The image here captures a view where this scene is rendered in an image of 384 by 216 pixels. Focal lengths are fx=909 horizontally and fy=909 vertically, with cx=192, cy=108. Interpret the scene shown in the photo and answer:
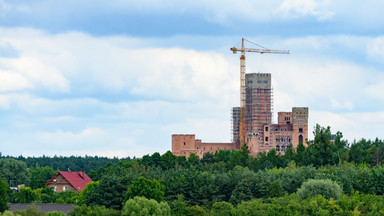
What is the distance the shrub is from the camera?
99600mm

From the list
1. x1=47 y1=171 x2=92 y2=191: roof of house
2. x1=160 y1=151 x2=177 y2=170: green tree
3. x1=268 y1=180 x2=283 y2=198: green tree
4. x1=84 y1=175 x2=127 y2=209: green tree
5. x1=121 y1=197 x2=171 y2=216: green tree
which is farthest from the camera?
x1=160 y1=151 x2=177 y2=170: green tree

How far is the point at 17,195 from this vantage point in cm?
12619

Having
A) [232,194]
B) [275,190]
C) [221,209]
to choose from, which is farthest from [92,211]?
[275,190]

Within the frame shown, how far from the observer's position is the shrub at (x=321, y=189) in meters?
99.6

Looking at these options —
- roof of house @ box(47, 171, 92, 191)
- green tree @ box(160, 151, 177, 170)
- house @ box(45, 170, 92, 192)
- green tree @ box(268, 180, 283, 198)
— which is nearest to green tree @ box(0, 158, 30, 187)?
roof of house @ box(47, 171, 92, 191)

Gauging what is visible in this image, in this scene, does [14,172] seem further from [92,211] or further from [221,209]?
[221,209]

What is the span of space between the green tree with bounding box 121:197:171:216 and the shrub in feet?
56.1

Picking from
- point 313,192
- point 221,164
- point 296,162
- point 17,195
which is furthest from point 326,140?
point 17,195

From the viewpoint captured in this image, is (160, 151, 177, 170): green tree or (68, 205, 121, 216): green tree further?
(160, 151, 177, 170): green tree

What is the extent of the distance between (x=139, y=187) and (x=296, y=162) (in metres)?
49.0

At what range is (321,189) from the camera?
→ 10031 centimetres

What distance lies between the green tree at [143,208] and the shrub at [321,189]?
17103 millimetres

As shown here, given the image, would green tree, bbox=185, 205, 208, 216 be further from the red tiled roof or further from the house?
the red tiled roof

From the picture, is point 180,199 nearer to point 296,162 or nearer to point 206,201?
point 206,201
